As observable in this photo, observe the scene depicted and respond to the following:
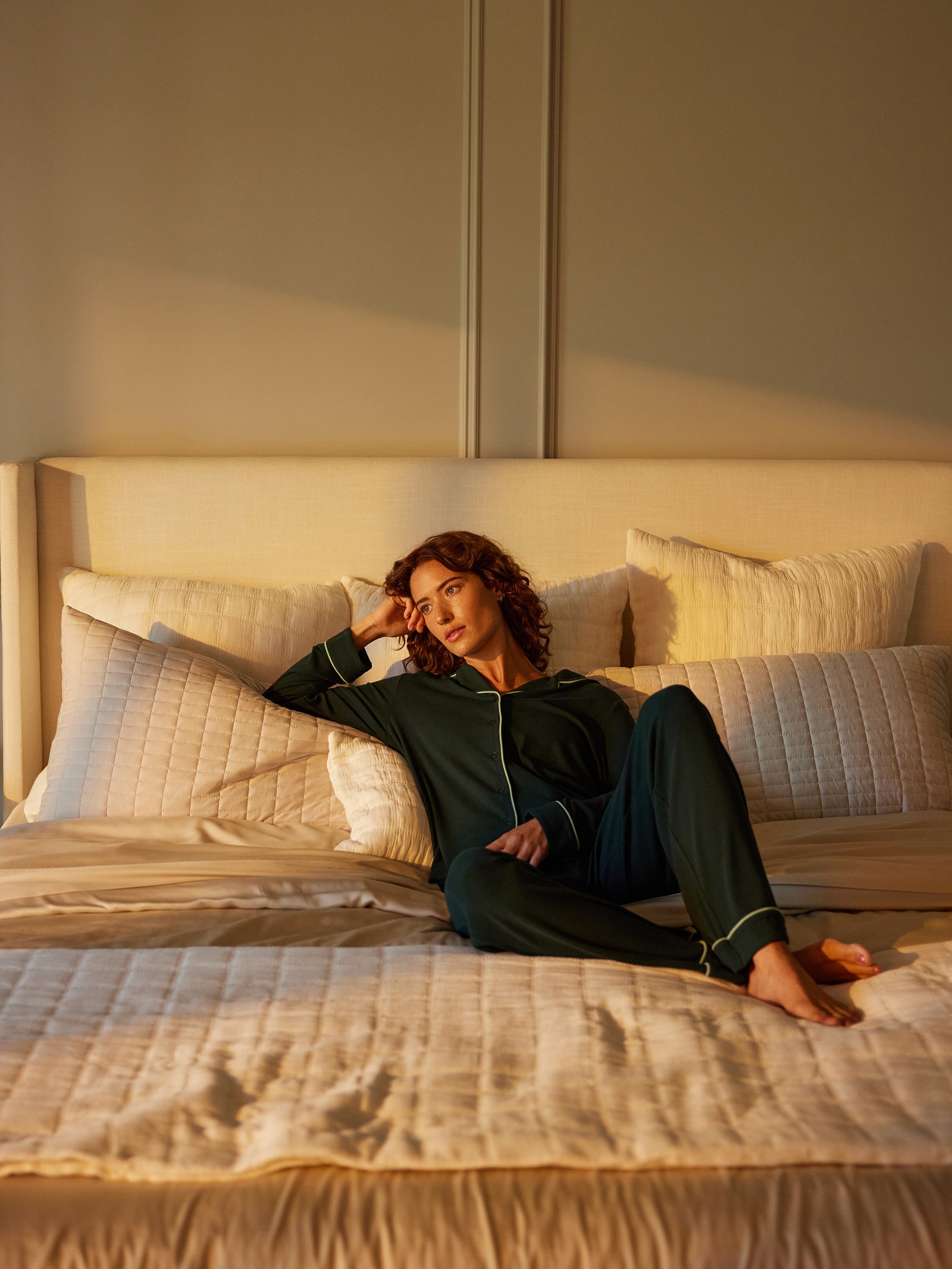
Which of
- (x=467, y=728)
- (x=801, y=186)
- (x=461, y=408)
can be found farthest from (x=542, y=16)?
(x=467, y=728)

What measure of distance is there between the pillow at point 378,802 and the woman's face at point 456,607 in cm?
26

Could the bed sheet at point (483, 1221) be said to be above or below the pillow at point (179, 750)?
below

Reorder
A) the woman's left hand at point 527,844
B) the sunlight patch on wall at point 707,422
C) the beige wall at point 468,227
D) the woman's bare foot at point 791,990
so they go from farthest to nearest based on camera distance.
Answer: the sunlight patch on wall at point 707,422 → the beige wall at point 468,227 → the woman's left hand at point 527,844 → the woman's bare foot at point 791,990

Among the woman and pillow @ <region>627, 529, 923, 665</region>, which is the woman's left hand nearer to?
the woman

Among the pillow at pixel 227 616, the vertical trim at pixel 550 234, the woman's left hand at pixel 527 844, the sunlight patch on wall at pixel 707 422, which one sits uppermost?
the vertical trim at pixel 550 234

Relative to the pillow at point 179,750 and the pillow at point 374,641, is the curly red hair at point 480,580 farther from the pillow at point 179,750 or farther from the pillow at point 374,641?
the pillow at point 179,750

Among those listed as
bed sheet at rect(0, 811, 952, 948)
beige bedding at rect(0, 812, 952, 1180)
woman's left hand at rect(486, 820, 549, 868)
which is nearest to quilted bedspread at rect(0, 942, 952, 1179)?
beige bedding at rect(0, 812, 952, 1180)

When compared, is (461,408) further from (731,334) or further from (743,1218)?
(743,1218)

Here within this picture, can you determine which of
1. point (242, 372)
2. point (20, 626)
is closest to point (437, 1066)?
point (20, 626)

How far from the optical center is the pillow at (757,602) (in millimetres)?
2510

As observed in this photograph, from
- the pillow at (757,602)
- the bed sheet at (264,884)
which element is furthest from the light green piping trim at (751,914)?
the pillow at (757,602)

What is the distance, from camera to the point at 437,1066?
1.17m

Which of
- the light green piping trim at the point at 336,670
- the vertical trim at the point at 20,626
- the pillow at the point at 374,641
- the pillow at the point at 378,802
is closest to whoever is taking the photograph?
the pillow at the point at 378,802

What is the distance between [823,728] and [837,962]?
838 mm
